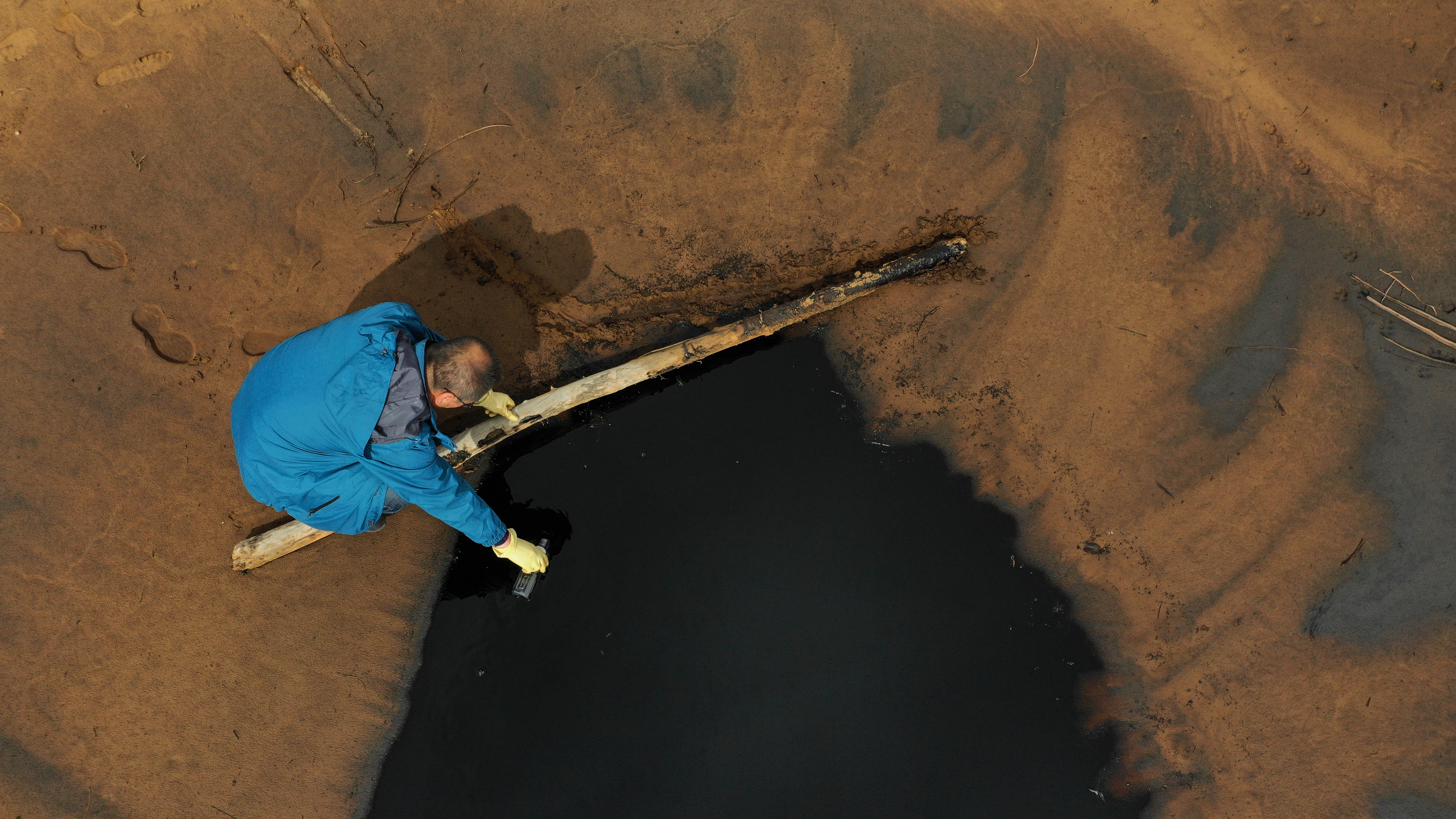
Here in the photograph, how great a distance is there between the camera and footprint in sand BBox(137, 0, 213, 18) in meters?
3.98

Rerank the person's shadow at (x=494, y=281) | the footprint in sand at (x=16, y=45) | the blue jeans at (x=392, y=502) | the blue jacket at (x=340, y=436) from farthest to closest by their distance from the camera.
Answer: the person's shadow at (x=494, y=281) → the footprint in sand at (x=16, y=45) → the blue jeans at (x=392, y=502) → the blue jacket at (x=340, y=436)

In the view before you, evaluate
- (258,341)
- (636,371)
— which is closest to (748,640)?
(636,371)

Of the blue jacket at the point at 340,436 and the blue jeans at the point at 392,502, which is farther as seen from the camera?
the blue jeans at the point at 392,502

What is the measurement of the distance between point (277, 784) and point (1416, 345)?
680cm

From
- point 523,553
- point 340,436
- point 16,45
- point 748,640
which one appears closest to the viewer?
point 340,436

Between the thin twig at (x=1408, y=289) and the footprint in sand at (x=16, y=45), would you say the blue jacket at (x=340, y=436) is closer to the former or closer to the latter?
the footprint in sand at (x=16, y=45)

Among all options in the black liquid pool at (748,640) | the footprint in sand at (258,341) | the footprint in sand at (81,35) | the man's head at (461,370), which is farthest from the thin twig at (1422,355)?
the footprint in sand at (81,35)

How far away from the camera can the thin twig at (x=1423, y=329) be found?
3.93 metres

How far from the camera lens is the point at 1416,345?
395 centimetres

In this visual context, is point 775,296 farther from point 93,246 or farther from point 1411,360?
point 93,246

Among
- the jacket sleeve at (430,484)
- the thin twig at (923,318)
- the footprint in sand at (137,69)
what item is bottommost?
the jacket sleeve at (430,484)

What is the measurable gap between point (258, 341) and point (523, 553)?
6.45ft

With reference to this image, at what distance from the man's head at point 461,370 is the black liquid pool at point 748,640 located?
47.1 inches

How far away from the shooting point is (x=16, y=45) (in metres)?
3.92
